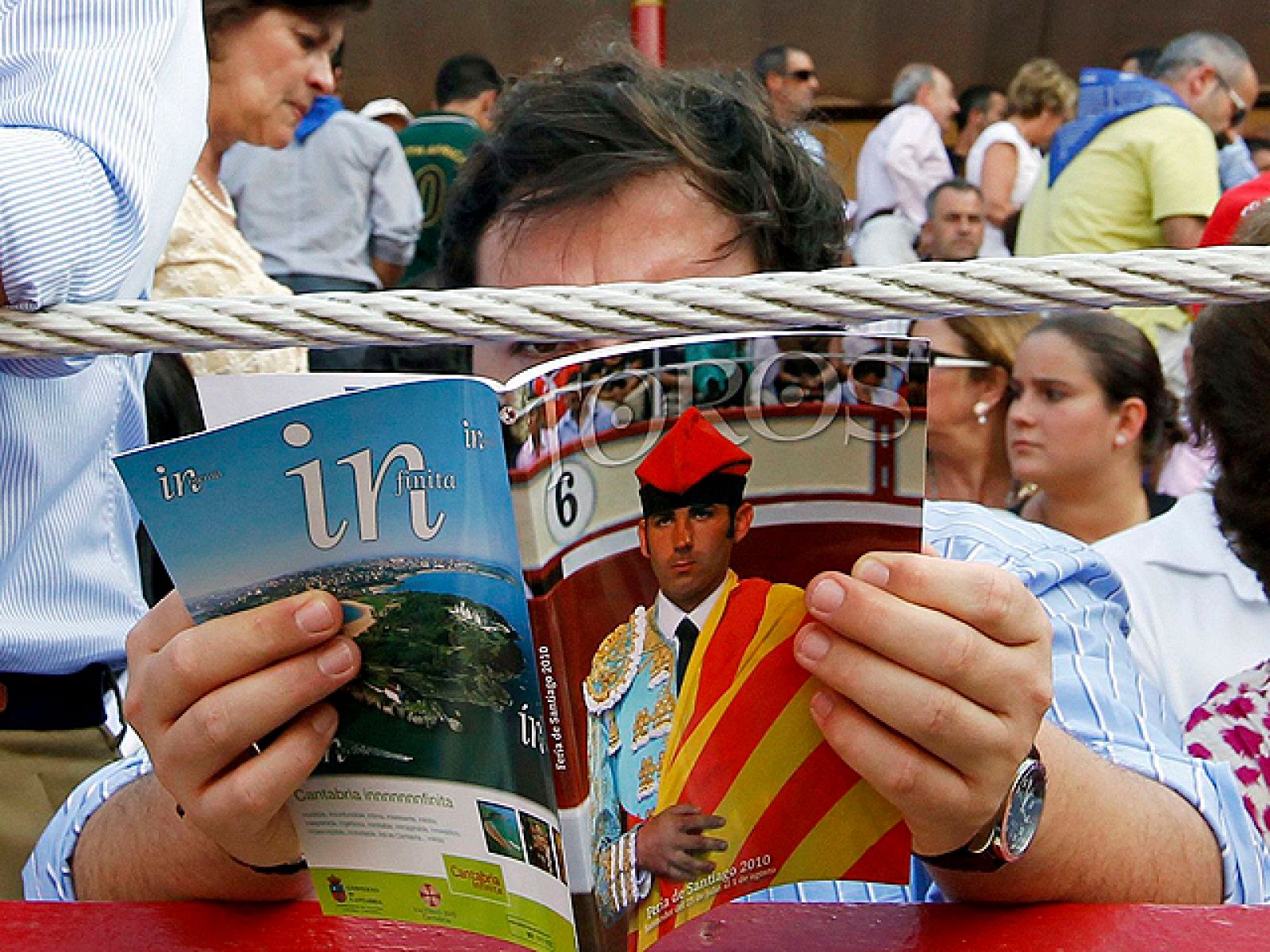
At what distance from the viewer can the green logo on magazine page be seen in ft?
2.17

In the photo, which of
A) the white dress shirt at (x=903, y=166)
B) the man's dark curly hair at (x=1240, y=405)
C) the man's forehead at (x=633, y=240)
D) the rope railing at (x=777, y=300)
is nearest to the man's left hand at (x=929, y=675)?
the rope railing at (x=777, y=300)

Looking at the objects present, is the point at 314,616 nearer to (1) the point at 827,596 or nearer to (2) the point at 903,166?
(1) the point at 827,596

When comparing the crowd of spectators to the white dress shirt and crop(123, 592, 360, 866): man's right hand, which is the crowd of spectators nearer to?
crop(123, 592, 360, 866): man's right hand

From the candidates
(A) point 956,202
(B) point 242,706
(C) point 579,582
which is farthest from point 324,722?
(A) point 956,202

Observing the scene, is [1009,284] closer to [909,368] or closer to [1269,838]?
[909,368]

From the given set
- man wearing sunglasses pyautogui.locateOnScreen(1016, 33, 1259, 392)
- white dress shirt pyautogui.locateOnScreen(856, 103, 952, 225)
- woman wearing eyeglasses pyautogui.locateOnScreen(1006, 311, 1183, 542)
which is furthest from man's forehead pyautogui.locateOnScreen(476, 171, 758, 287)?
white dress shirt pyautogui.locateOnScreen(856, 103, 952, 225)

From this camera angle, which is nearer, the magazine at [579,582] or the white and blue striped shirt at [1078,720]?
the magazine at [579,582]

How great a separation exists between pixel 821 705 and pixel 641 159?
606 millimetres

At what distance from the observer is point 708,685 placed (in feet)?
2.11

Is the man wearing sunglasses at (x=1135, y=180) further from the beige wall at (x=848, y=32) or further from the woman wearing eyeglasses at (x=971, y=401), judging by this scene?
the beige wall at (x=848, y=32)

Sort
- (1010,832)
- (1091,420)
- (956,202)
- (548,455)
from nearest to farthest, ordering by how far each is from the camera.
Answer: (548,455) < (1010,832) < (1091,420) < (956,202)

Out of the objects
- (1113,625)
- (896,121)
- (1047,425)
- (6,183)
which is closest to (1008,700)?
(1113,625)

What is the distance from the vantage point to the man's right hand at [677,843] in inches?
25.2

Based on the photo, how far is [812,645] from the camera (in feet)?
2.11
